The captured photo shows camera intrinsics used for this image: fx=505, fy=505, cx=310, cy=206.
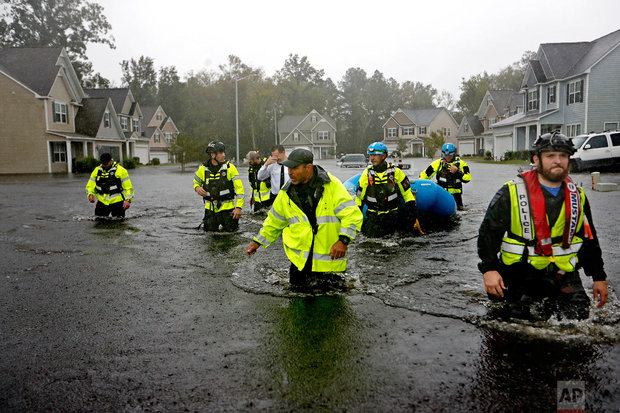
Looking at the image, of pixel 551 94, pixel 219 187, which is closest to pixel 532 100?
pixel 551 94

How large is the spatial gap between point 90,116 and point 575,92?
1530 inches

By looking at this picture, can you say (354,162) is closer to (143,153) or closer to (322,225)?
(143,153)

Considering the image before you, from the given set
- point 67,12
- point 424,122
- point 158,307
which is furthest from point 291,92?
point 158,307

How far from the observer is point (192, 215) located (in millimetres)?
13266

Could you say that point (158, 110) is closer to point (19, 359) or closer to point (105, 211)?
point (105, 211)

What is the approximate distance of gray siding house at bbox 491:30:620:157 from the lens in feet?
114

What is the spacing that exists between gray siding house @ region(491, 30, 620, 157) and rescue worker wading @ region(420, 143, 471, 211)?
28376mm

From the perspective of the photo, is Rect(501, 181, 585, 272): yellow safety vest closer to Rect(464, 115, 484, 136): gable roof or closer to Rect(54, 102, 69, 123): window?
Rect(54, 102, 69, 123): window

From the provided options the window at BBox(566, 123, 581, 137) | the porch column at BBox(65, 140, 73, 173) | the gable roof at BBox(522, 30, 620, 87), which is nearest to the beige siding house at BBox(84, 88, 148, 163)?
the porch column at BBox(65, 140, 73, 173)

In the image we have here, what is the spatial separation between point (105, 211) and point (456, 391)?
1031cm

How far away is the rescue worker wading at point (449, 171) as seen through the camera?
36.9 ft

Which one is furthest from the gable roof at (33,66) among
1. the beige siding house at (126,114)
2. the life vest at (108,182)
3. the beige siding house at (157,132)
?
the life vest at (108,182)

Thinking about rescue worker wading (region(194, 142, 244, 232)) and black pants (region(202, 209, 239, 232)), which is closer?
rescue worker wading (region(194, 142, 244, 232))

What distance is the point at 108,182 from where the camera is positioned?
37.5ft
